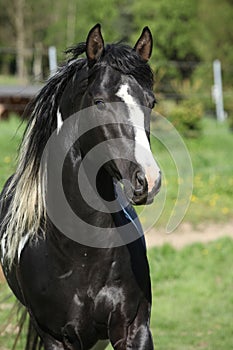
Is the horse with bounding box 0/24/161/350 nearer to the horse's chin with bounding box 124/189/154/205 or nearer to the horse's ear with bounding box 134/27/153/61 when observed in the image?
the horse's ear with bounding box 134/27/153/61

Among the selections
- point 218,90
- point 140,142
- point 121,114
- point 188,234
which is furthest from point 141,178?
point 218,90

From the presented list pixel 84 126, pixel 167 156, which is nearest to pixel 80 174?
pixel 84 126

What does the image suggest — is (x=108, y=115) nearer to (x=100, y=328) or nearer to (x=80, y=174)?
(x=80, y=174)

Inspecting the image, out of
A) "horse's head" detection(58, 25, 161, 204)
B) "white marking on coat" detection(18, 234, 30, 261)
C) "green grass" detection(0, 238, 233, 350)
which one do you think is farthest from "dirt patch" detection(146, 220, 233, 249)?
"horse's head" detection(58, 25, 161, 204)

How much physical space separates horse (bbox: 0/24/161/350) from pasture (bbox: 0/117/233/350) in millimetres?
439

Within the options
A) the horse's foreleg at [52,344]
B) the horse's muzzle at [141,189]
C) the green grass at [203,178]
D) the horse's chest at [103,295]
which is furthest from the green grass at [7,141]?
the horse's muzzle at [141,189]

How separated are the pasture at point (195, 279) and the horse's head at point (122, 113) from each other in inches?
30.3

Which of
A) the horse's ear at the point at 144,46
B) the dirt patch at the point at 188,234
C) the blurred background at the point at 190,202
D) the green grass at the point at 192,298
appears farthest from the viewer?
the dirt patch at the point at 188,234

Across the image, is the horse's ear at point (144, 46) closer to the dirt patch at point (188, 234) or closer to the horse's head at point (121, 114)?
the horse's head at point (121, 114)

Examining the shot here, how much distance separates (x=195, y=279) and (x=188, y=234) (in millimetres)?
1365

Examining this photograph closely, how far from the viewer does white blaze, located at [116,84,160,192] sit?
271cm

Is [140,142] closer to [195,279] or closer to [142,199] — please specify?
[142,199]

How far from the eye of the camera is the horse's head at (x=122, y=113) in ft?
9.04

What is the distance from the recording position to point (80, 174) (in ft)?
10.6
